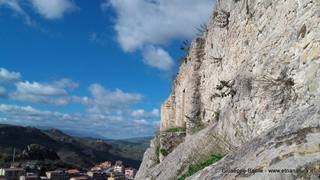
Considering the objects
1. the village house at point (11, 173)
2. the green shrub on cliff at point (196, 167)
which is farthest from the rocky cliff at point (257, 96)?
the village house at point (11, 173)

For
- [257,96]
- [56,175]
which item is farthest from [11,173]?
[257,96]

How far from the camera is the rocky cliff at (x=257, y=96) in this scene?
8406 millimetres

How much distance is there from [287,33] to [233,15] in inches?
326

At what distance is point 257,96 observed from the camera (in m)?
14.8

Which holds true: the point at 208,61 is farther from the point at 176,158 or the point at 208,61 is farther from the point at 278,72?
the point at 278,72

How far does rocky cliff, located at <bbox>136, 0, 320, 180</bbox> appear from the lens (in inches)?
331

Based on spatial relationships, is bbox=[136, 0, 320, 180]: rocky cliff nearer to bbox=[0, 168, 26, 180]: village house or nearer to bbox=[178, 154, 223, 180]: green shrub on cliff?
bbox=[178, 154, 223, 180]: green shrub on cliff

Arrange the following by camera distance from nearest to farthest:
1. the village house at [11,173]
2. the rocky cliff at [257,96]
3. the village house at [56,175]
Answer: the rocky cliff at [257,96], the village house at [11,173], the village house at [56,175]

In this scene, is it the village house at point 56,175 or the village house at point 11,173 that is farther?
the village house at point 56,175

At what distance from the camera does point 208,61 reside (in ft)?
90.8

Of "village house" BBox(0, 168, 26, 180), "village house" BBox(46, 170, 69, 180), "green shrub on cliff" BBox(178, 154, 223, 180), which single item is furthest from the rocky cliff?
"village house" BBox(46, 170, 69, 180)

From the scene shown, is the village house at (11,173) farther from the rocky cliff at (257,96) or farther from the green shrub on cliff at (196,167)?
the green shrub on cliff at (196,167)

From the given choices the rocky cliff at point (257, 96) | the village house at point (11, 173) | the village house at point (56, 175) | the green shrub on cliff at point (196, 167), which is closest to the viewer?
the rocky cliff at point (257, 96)

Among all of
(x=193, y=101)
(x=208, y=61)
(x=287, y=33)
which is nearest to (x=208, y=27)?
(x=208, y=61)
